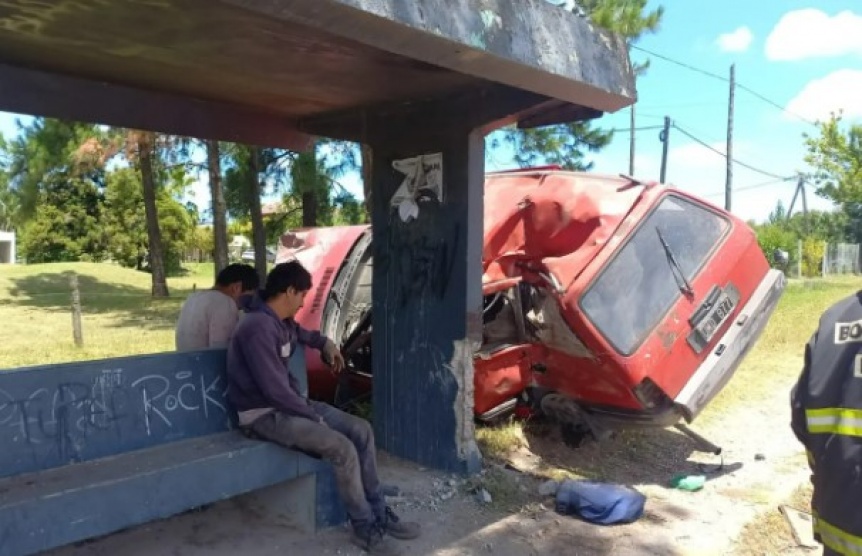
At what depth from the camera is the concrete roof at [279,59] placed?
316 centimetres

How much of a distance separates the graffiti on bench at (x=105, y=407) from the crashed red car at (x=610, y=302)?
6.57ft

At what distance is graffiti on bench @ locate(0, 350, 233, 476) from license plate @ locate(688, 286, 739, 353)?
10.8 feet

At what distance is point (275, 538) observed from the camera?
4023 millimetres

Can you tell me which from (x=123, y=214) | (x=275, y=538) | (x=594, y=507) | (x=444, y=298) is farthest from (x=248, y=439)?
(x=123, y=214)

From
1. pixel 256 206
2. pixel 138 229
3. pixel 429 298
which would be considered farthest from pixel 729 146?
pixel 138 229

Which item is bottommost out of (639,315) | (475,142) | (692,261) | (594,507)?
(594,507)

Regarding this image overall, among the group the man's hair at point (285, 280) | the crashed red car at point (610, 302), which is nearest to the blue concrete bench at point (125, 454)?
the man's hair at point (285, 280)

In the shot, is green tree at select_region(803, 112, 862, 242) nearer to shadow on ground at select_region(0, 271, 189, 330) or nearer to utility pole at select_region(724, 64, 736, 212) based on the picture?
utility pole at select_region(724, 64, 736, 212)

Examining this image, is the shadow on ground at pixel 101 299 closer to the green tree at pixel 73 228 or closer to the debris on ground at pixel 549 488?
the debris on ground at pixel 549 488

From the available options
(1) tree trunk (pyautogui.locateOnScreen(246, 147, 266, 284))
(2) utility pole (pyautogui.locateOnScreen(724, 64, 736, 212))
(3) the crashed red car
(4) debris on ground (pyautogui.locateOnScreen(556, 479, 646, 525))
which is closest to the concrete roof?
(3) the crashed red car

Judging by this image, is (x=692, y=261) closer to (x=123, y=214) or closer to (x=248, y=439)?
(x=248, y=439)

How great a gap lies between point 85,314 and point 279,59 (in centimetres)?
1528

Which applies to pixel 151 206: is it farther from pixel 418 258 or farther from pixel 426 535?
pixel 426 535

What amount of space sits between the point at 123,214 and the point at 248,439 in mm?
39337
